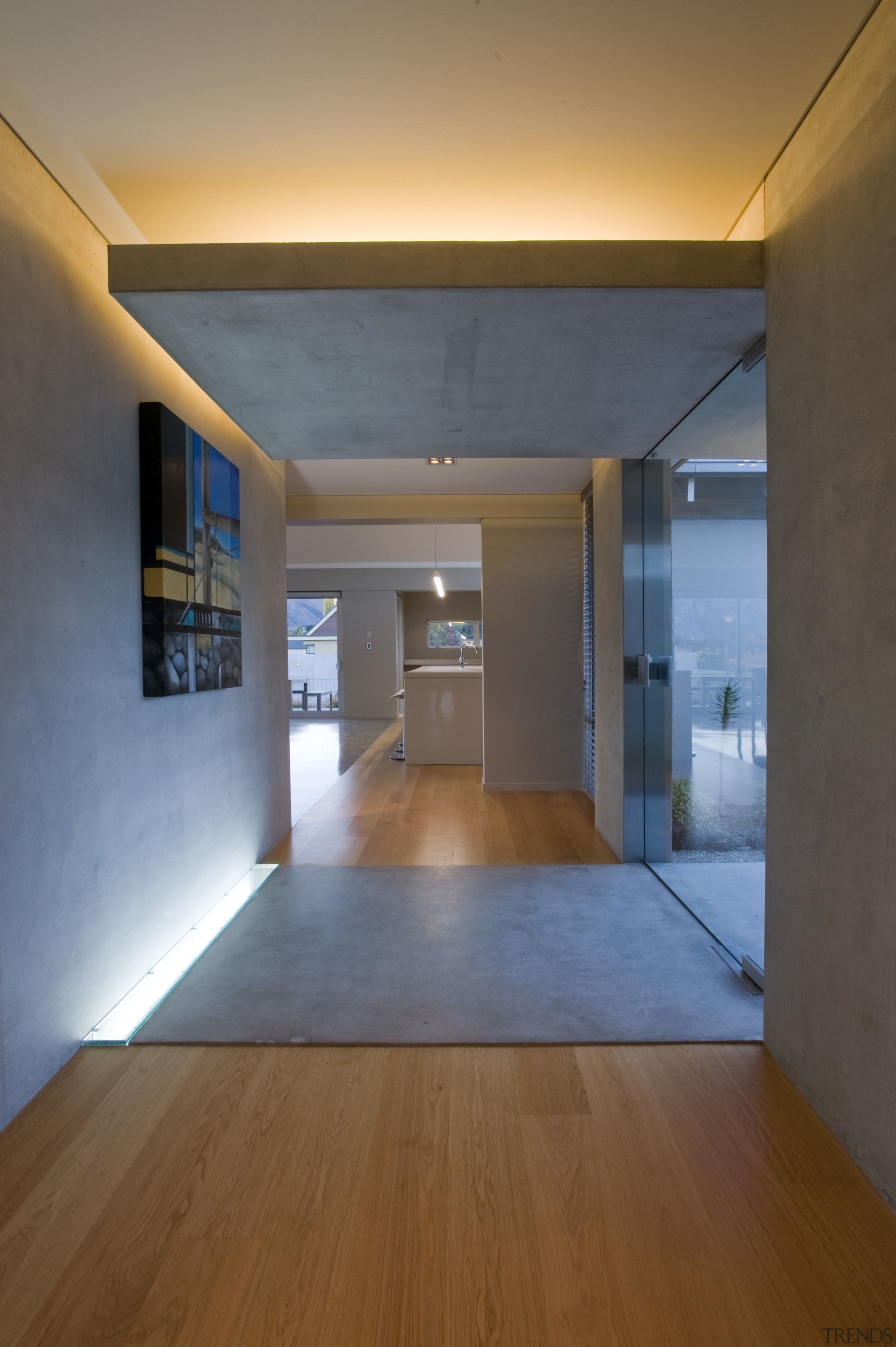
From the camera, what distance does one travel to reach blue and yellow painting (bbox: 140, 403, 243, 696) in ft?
7.64

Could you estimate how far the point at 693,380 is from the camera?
2535mm

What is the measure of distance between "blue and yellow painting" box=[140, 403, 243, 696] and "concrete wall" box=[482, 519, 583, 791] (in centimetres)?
297

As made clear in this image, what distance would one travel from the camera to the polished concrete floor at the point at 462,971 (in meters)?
2.03

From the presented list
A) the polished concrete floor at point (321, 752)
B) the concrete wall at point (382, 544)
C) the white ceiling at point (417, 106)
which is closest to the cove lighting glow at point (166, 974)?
the polished concrete floor at point (321, 752)

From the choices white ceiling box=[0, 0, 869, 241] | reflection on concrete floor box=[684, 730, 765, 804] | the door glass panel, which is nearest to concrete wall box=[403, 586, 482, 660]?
the door glass panel

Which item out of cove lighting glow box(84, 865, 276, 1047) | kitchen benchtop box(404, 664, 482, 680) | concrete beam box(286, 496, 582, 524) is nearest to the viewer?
cove lighting glow box(84, 865, 276, 1047)

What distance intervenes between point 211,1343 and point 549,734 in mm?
4963

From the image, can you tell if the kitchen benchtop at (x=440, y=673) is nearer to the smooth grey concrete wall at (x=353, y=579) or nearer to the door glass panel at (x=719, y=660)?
the door glass panel at (x=719, y=660)

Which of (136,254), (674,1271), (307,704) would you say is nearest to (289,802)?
(136,254)

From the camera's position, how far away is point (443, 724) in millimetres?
7172

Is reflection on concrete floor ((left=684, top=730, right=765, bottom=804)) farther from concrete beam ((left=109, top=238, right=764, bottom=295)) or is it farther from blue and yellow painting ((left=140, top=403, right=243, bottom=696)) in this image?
blue and yellow painting ((left=140, top=403, right=243, bottom=696))

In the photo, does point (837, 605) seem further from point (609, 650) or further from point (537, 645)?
point (537, 645)

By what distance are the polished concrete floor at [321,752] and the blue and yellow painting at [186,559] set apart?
7.26ft

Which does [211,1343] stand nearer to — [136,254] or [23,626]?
[23,626]
